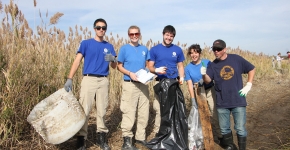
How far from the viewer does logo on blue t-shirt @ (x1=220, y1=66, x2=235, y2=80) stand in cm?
342

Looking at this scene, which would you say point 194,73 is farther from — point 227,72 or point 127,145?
point 127,145

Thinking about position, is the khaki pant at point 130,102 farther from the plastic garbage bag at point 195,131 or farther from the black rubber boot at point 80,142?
the plastic garbage bag at point 195,131

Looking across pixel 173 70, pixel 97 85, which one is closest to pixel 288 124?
pixel 173 70

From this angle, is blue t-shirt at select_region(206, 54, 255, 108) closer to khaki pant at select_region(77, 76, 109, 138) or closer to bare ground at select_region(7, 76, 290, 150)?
bare ground at select_region(7, 76, 290, 150)

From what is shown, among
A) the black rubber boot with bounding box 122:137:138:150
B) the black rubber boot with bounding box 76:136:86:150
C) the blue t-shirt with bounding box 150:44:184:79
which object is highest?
the blue t-shirt with bounding box 150:44:184:79

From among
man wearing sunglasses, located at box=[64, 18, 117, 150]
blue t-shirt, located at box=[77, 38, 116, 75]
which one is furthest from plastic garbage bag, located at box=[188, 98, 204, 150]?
blue t-shirt, located at box=[77, 38, 116, 75]

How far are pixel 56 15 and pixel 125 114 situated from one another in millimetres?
2124

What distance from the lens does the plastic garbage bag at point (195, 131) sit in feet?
11.9

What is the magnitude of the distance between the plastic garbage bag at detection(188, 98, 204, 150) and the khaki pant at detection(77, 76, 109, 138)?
127cm

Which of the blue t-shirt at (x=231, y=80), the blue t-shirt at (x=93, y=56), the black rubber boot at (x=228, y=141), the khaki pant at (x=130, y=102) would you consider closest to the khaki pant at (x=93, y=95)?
the blue t-shirt at (x=93, y=56)

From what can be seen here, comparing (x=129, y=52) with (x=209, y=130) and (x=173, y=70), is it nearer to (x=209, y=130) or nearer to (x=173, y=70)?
(x=173, y=70)

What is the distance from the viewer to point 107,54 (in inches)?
140

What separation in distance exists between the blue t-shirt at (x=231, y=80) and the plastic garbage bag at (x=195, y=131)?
0.39m

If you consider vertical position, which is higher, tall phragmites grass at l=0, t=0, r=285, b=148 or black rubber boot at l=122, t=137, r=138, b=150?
tall phragmites grass at l=0, t=0, r=285, b=148
